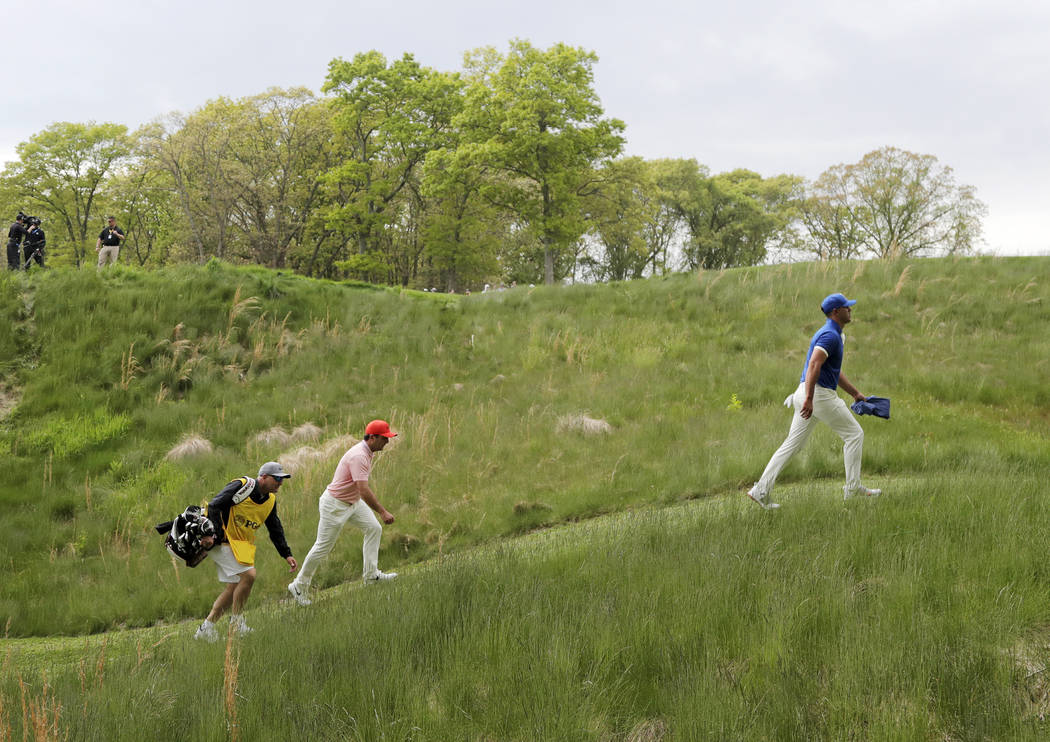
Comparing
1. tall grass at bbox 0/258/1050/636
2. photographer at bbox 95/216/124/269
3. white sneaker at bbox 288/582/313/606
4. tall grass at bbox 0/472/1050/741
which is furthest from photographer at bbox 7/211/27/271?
tall grass at bbox 0/472/1050/741

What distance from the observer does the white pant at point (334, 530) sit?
7344 mm

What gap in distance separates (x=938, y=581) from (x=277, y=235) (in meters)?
41.5

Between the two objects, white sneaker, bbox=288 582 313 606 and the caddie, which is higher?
the caddie

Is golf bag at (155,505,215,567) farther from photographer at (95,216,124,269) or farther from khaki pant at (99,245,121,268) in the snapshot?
khaki pant at (99,245,121,268)

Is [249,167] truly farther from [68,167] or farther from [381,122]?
[68,167]

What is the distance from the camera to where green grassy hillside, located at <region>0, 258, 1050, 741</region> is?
11.7 feet

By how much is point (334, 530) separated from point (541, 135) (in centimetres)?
3119

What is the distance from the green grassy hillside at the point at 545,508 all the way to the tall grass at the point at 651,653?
0.03 m

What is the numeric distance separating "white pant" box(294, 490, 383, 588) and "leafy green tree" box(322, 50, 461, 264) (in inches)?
1364

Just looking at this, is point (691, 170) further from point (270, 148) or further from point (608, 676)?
point (608, 676)

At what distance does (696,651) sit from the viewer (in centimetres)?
399

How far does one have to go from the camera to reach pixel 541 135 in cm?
→ 3488

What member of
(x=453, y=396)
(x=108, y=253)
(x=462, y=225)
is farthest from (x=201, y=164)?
(x=453, y=396)

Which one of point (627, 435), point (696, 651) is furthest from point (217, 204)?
point (696, 651)
